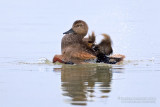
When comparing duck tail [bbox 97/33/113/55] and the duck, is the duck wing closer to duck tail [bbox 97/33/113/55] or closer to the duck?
the duck

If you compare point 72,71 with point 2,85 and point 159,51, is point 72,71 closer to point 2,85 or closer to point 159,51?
point 2,85

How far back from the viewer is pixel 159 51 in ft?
41.2

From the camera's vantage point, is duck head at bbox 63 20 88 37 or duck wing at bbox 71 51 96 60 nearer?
duck wing at bbox 71 51 96 60

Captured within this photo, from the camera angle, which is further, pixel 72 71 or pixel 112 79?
pixel 72 71

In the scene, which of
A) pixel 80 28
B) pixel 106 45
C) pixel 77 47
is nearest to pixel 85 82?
pixel 106 45

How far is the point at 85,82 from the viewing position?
26.8 ft

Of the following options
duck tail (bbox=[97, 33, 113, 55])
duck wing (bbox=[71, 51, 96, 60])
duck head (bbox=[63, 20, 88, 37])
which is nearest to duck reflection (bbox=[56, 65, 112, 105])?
duck wing (bbox=[71, 51, 96, 60])

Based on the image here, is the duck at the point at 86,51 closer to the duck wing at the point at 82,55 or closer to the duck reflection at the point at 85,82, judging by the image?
the duck wing at the point at 82,55

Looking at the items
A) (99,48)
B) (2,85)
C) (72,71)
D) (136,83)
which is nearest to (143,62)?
(99,48)

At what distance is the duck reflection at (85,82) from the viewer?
7040 millimetres

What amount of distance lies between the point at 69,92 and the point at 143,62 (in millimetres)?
3951

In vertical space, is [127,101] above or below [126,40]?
below

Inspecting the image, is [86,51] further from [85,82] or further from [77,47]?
[85,82]

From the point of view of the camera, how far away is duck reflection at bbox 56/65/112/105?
Answer: 7.04 metres
